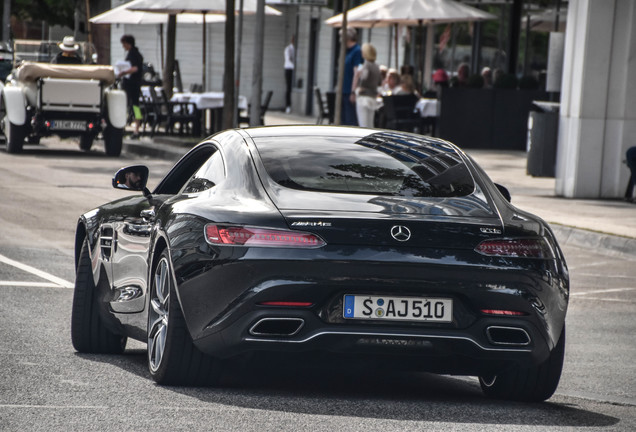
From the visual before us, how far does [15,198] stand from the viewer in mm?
16531

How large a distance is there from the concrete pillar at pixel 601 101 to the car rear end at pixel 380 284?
1237 cm

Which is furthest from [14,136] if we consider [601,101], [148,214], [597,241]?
[148,214]

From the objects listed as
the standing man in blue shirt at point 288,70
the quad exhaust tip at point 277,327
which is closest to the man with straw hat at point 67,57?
the standing man in blue shirt at point 288,70

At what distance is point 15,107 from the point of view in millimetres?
23766

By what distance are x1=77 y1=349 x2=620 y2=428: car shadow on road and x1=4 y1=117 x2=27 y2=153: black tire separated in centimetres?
1713

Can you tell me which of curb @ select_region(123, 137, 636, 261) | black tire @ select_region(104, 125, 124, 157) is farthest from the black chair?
curb @ select_region(123, 137, 636, 261)

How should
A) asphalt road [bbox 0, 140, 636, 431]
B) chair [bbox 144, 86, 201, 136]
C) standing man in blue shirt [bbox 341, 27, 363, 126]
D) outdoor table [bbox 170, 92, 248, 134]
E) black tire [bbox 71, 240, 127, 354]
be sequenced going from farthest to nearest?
chair [bbox 144, 86, 201, 136] → outdoor table [bbox 170, 92, 248, 134] → standing man in blue shirt [bbox 341, 27, 363, 126] → black tire [bbox 71, 240, 127, 354] → asphalt road [bbox 0, 140, 636, 431]

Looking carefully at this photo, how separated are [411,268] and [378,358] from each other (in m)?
0.47

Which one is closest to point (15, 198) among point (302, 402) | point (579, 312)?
point (579, 312)

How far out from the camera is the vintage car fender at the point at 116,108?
2448 centimetres

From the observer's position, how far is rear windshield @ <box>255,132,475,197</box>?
6258mm

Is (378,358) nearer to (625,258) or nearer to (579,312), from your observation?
(579,312)

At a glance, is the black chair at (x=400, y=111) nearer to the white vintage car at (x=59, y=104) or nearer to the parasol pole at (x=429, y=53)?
the white vintage car at (x=59, y=104)

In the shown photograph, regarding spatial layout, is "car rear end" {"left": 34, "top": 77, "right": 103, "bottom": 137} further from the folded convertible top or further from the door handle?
the door handle
